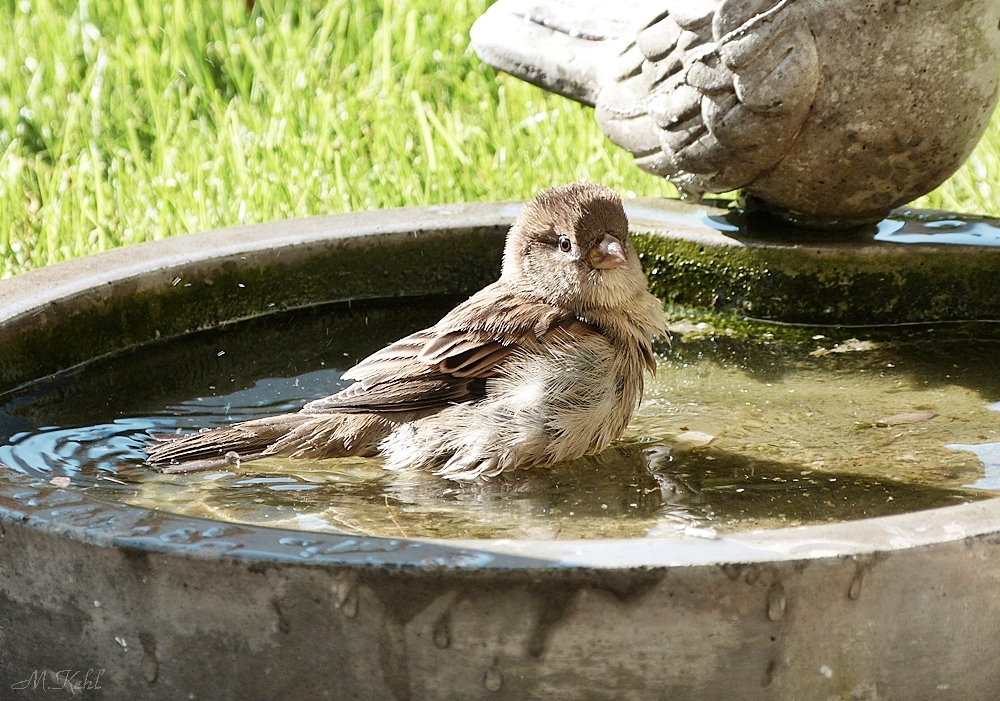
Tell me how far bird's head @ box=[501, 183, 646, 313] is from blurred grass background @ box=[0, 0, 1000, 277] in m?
2.35

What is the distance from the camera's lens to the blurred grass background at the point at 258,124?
6.02 meters

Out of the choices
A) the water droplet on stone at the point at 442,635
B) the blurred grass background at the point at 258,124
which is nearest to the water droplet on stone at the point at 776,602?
the water droplet on stone at the point at 442,635

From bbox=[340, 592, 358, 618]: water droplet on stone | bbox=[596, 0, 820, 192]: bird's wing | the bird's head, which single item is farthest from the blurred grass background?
bbox=[340, 592, 358, 618]: water droplet on stone

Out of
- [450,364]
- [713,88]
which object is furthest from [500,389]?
[713,88]

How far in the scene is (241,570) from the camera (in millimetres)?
2357

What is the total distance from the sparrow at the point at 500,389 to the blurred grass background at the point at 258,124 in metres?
2.40

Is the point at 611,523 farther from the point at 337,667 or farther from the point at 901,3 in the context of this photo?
the point at 901,3

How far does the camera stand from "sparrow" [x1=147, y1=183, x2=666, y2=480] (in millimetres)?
3512

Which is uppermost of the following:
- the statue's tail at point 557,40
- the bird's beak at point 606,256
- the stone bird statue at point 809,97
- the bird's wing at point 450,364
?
the statue's tail at point 557,40

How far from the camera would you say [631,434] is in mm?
3844

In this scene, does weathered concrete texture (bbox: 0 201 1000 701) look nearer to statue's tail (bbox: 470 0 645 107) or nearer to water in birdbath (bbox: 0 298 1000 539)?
water in birdbath (bbox: 0 298 1000 539)

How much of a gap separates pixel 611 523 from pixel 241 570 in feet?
3.44

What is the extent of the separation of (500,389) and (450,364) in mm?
140

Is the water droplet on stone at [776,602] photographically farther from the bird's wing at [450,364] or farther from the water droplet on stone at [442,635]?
the bird's wing at [450,364]
